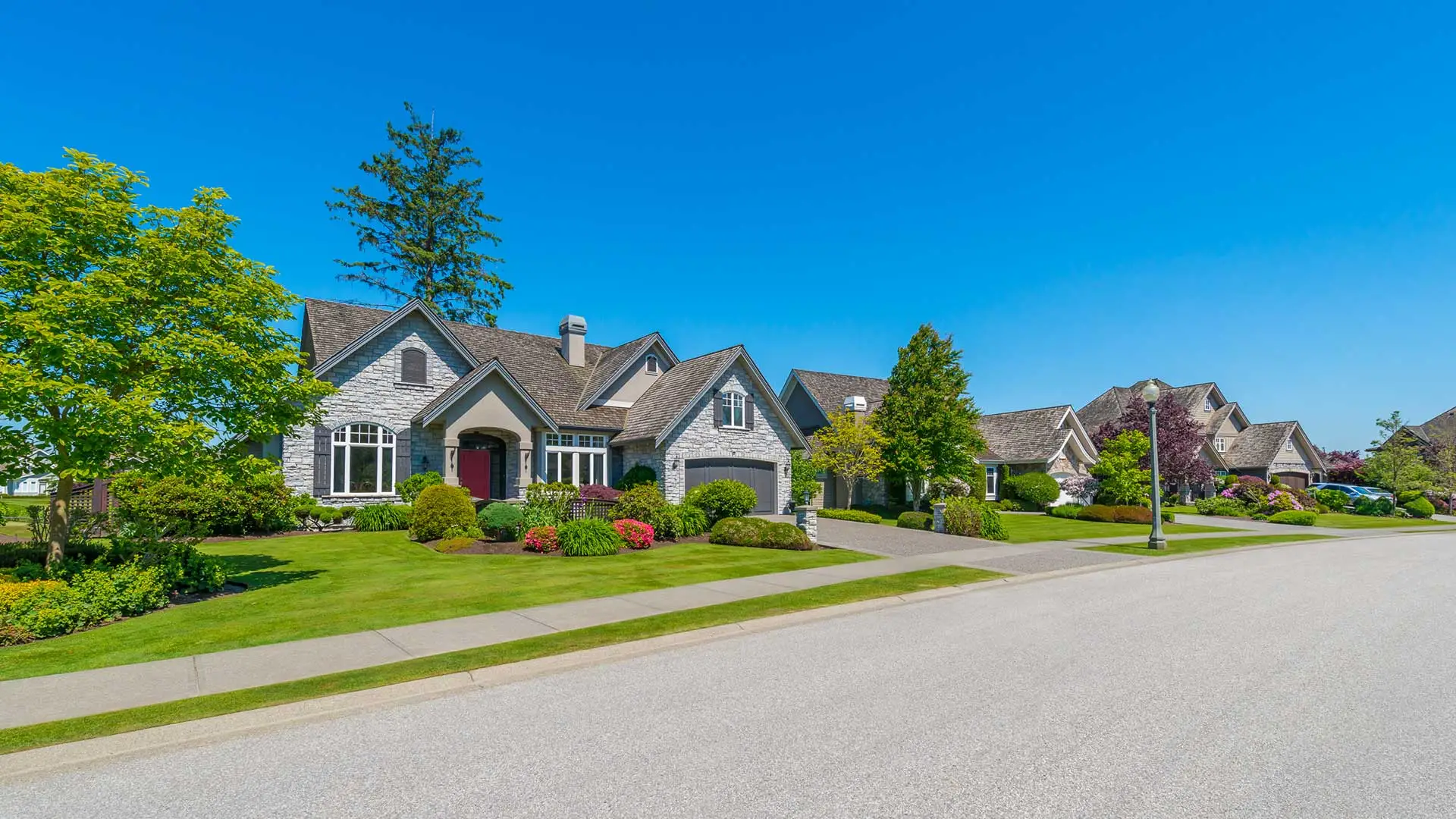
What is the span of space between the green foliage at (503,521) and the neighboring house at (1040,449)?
2981cm

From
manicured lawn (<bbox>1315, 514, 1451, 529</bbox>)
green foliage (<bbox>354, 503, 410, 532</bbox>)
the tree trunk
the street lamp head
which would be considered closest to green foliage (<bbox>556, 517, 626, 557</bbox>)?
green foliage (<bbox>354, 503, 410, 532</bbox>)

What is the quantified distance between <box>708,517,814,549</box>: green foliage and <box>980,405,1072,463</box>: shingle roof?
24.7 metres

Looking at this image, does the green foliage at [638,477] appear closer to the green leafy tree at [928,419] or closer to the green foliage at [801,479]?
the green foliage at [801,479]

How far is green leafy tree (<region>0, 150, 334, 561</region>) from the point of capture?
31.6 ft

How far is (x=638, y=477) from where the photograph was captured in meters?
26.5

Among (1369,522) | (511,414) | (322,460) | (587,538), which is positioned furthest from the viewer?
(1369,522)

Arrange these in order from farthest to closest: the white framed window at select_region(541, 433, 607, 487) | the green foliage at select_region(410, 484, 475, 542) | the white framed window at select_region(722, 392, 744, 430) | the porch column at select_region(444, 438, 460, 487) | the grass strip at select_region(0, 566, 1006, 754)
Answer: the white framed window at select_region(722, 392, 744, 430) → the white framed window at select_region(541, 433, 607, 487) → the porch column at select_region(444, 438, 460, 487) → the green foliage at select_region(410, 484, 475, 542) → the grass strip at select_region(0, 566, 1006, 754)

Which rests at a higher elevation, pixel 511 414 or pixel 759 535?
pixel 511 414

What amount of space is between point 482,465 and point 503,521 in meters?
8.03

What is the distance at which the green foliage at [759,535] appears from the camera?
1878cm

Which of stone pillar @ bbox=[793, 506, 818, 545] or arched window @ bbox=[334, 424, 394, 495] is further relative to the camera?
arched window @ bbox=[334, 424, 394, 495]

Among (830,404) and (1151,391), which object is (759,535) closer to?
(1151,391)

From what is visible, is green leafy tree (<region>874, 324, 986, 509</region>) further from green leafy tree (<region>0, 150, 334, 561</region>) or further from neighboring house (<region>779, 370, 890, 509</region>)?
green leafy tree (<region>0, 150, 334, 561</region>)

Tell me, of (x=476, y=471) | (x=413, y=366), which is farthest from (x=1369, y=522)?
(x=413, y=366)
